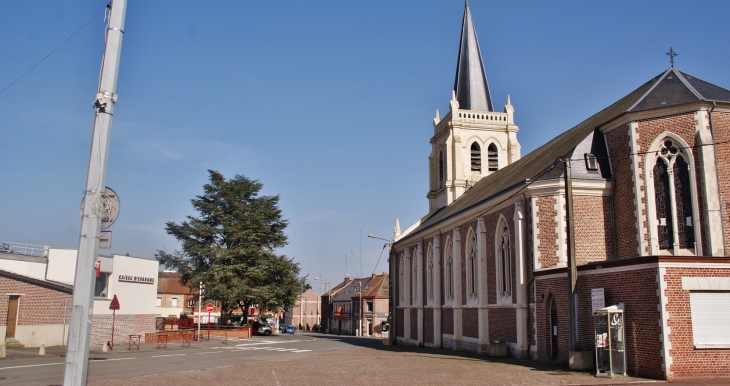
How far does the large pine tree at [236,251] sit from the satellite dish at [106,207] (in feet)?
141

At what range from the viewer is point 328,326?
318 feet

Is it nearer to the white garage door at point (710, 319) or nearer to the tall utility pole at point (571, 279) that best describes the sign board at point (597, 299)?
the tall utility pole at point (571, 279)

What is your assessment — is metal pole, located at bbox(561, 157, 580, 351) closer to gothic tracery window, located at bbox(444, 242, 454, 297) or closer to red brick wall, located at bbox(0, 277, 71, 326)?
gothic tracery window, located at bbox(444, 242, 454, 297)

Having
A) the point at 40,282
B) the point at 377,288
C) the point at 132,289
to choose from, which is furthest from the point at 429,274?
the point at 377,288

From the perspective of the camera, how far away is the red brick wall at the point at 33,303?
29734mm

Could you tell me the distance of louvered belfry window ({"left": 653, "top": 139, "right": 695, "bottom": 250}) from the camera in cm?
2197

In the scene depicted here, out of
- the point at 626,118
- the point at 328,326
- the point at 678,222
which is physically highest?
the point at 626,118

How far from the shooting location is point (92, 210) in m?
8.15

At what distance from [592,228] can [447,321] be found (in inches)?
540

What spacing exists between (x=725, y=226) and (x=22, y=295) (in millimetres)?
31108

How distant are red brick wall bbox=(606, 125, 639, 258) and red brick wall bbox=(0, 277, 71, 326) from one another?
88.3 ft

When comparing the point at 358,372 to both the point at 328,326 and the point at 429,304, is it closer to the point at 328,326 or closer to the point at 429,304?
the point at 429,304

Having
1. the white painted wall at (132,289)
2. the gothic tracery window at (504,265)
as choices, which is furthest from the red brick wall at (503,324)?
the white painted wall at (132,289)

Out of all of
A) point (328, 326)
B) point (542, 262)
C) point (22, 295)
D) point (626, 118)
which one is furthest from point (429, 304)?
point (328, 326)
